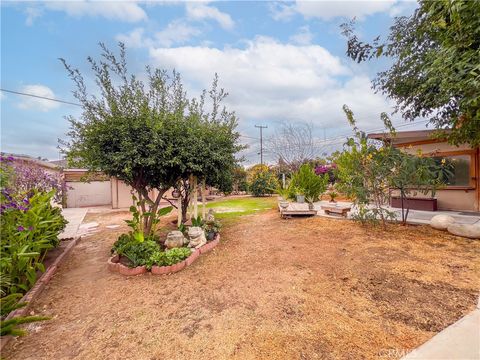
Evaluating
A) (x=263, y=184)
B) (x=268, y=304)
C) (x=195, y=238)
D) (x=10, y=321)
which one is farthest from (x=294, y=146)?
(x=10, y=321)

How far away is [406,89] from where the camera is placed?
269 inches

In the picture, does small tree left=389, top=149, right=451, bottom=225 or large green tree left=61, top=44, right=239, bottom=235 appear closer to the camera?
large green tree left=61, top=44, right=239, bottom=235

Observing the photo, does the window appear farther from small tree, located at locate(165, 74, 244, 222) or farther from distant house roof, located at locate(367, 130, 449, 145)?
small tree, located at locate(165, 74, 244, 222)

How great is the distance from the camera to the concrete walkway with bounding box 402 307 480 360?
172 cm

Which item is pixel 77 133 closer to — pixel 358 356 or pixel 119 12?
pixel 119 12

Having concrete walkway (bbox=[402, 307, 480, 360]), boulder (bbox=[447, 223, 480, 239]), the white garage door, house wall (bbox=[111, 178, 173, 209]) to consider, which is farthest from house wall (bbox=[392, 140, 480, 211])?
the white garage door

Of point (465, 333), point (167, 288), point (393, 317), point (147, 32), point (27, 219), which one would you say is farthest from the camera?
point (147, 32)

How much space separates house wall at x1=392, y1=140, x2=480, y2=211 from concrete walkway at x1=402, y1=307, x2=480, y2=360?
21.5ft

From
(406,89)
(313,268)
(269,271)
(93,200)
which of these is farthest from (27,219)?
(93,200)

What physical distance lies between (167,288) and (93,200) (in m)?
13.7

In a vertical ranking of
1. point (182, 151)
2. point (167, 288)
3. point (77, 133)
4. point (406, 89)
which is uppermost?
point (406, 89)

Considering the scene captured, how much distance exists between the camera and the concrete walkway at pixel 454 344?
172 cm

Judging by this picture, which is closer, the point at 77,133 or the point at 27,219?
the point at 27,219

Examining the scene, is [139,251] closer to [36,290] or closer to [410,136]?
[36,290]
